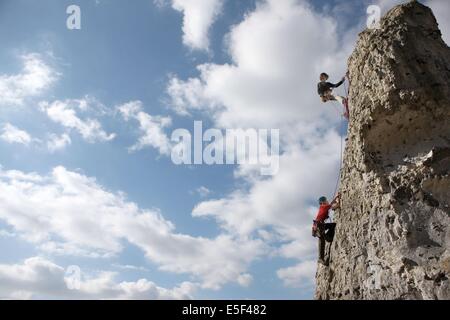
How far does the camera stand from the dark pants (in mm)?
16794

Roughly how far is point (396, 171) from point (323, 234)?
4.53 m

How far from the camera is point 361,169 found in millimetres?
14727

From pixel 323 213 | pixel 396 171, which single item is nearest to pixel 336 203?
pixel 323 213

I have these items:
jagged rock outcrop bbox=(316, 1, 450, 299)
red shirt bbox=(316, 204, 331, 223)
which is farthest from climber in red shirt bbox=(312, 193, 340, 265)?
jagged rock outcrop bbox=(316, 1, 450, 299)

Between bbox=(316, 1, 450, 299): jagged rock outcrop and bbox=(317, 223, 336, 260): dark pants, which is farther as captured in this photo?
bbox=(317, 223, 336, 260): dark pants

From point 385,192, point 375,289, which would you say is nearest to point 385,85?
point 385,192

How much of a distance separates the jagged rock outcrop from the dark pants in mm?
726

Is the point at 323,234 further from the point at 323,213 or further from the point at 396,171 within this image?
the point at 396,171

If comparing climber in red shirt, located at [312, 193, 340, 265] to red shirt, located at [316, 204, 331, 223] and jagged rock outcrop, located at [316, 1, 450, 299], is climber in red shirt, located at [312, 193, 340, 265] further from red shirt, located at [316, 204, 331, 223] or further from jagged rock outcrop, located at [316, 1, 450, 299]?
jagged rock outcrop, located at [316, 1, 450, 299]

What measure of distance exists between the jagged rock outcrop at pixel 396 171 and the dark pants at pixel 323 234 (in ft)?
2.38

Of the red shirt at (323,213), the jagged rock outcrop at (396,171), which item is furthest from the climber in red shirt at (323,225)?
the jagged rock outcrop at (396,171)

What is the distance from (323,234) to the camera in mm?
16859
